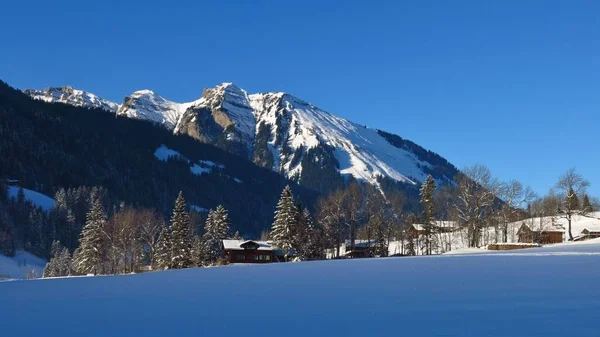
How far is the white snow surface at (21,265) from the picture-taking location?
111625mm

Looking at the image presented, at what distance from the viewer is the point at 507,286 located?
1956 cm

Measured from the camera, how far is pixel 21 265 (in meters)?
124

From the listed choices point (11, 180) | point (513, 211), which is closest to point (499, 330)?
point (513, 211)

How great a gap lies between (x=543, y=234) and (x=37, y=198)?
166 m

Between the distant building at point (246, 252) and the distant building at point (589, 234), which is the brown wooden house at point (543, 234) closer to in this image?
Result: the distant building at point (589, 234)

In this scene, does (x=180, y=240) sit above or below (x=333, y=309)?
below

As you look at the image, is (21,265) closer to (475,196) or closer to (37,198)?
(37,198)

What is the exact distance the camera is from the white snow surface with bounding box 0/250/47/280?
366 feet

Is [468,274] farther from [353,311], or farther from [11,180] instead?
[11,180]

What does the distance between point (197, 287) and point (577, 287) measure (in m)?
15.6

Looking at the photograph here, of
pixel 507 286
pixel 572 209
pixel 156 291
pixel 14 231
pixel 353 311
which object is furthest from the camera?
pixel 14 231

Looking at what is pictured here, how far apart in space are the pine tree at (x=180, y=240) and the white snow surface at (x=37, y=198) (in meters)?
124

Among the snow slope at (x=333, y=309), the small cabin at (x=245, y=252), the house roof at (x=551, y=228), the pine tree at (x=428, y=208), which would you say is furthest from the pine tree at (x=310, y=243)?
the snow slope at (x=333, y=309)

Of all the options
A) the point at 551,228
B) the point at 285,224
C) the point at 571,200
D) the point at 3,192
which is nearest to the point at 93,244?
the point at 285,224
